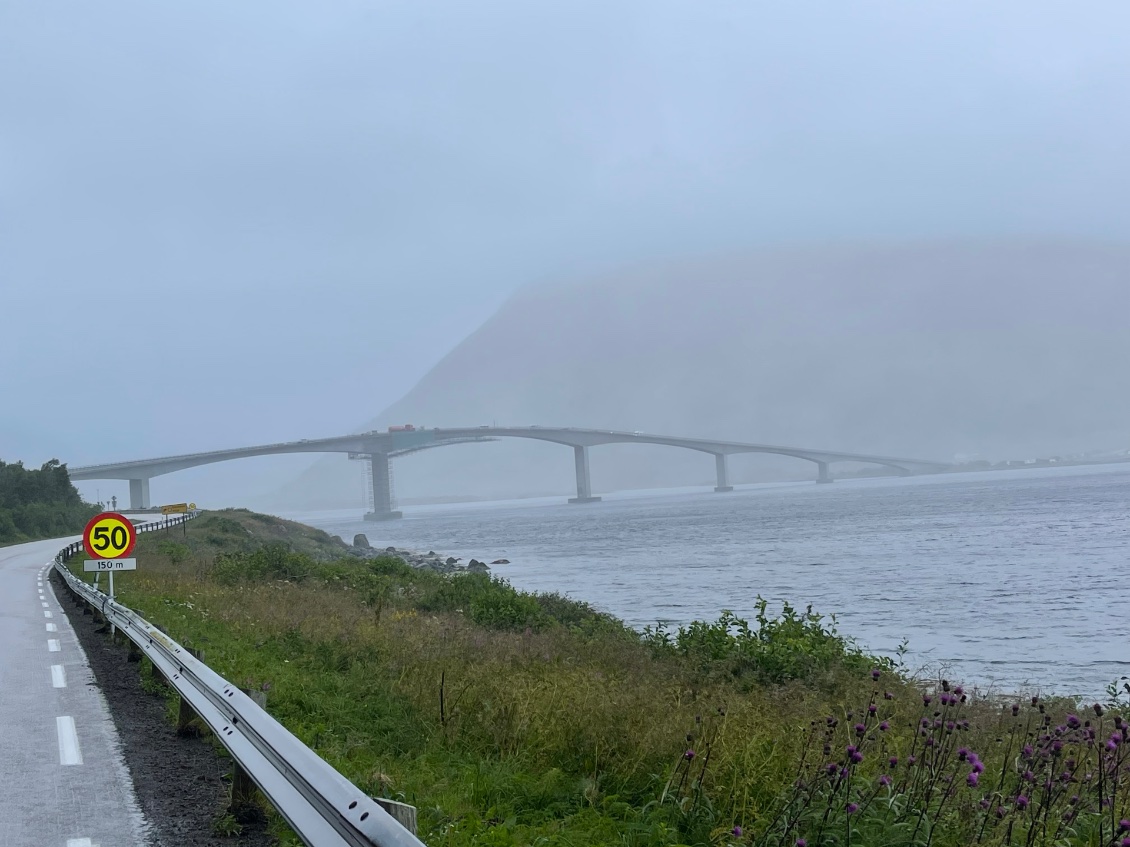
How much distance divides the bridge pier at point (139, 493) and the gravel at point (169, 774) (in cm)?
9914

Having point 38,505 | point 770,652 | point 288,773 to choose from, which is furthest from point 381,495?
point 288,773

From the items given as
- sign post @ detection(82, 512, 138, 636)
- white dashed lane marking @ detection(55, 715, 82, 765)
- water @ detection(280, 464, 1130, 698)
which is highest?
sign post @ detection(82, 512, 138, 636)

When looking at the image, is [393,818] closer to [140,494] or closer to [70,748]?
[70,748]

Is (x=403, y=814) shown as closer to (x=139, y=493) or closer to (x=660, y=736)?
(x=660, y=736)

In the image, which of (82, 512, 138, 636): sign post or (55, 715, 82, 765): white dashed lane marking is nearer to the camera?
(55, 715, 82, 765): white dashed lane marking

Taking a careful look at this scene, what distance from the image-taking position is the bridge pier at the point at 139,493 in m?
102

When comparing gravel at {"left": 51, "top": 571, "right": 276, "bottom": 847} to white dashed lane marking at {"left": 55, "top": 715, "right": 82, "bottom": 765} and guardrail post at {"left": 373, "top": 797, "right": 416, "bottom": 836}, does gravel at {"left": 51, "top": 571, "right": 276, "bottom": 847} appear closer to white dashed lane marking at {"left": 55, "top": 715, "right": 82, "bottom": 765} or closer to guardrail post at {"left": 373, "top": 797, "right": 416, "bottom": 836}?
white dashed lane marking at {"left": 55, "top": 715, "right": 82, "bottom": 765}

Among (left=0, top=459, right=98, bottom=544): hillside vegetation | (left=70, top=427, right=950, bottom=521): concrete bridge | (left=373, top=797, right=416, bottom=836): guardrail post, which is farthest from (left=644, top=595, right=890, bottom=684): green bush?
(left=70, top=427, right=950, bottom=521): concrete bridge

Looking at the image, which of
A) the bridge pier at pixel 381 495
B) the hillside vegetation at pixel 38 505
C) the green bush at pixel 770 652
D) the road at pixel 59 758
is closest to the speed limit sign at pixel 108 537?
the road at pixel 59 758

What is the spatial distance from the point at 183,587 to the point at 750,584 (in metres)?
18.4

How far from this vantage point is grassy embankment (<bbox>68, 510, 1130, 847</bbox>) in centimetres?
488

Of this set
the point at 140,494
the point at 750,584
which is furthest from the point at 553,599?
the point at 140,494

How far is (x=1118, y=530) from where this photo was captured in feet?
152

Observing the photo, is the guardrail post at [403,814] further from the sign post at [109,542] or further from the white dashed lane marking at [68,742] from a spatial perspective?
the sign post at [109,542]
